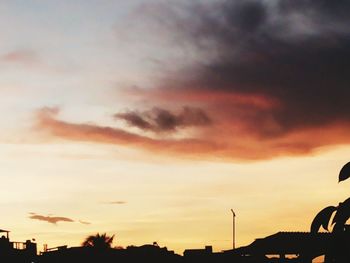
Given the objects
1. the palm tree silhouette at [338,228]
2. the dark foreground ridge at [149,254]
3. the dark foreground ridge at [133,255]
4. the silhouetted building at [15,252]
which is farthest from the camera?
the silhouetted building at [15,252]

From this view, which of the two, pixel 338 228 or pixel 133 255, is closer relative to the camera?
pixel 338 228

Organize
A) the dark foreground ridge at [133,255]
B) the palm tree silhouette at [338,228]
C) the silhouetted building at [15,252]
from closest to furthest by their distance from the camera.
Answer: the palm tree silhouette at [338,228] → the dark foreground ridge at [133,255] → the silhouetted building at [15,252]

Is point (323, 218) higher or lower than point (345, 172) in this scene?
lower

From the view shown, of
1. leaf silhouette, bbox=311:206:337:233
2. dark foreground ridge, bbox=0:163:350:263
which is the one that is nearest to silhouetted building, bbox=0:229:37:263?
dark foreground ridge, bbox=0:163:350:263

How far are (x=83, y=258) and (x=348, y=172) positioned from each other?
43.2 m

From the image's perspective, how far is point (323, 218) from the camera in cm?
265

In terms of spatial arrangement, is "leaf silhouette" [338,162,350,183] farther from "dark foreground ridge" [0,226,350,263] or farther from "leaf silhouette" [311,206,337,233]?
"dark foreground ridge" [0,226,350,263]

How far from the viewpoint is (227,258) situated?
37375 millimetres

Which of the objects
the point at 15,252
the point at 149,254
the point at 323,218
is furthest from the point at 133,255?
the point at 323,218

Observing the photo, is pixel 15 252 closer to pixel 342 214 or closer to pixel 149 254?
pixel 149 254

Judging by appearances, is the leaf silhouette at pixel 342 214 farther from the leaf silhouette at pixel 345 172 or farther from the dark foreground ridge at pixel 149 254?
the dark foreground ridge at pixel 149 254

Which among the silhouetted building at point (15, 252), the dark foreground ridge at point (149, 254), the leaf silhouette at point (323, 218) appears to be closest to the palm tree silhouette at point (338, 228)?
the leaf silhouette at point (323, 218)

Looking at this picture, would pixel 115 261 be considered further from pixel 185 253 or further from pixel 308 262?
pixel 308 262

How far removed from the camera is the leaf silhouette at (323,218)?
2.57 meters
